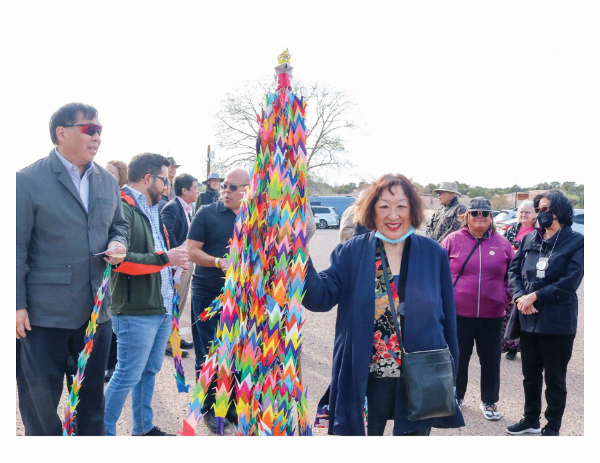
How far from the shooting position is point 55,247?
8.13ft

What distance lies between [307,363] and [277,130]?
338 cm

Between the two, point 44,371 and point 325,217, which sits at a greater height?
point 325,217

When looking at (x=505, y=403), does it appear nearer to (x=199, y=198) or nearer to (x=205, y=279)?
(x=205, y=279)

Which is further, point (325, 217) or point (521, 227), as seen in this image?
point (325, 217)

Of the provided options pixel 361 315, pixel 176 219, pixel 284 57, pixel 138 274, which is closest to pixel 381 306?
pixel 361 315

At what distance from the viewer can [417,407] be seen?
2209 millimetres

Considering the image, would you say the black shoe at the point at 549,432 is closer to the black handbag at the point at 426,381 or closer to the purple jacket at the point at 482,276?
the purple jacket at the point at 482,276

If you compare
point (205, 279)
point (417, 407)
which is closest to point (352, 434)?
point (417, 407)

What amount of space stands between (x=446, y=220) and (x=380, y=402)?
3656 mm

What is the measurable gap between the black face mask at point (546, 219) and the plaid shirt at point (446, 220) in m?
1.75

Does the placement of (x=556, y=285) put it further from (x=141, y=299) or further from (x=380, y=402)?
(x=141, y=299)

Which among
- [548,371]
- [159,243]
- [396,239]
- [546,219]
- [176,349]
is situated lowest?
[548,371]

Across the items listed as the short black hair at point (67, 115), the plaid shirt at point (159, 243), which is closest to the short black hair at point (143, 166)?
the plaid shirt at point (159, 243)

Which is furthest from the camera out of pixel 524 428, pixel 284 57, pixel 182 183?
pixel 182 183
